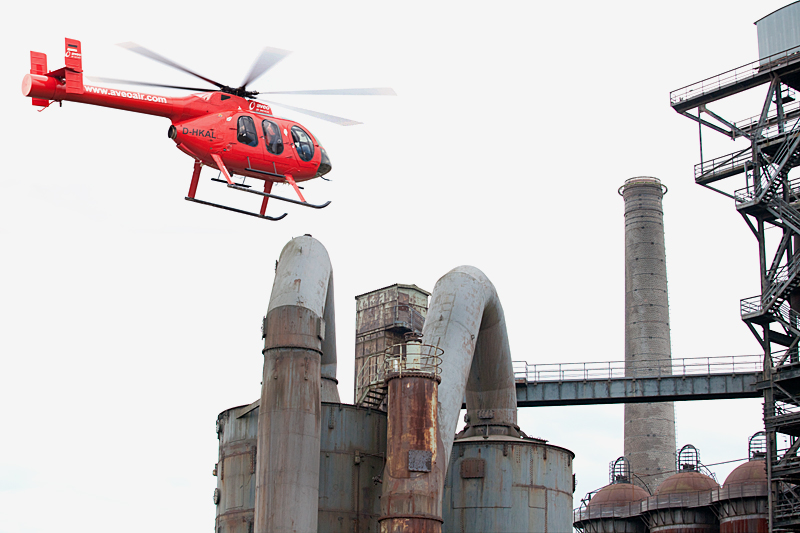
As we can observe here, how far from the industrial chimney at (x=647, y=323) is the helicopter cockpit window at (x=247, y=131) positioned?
108 feet

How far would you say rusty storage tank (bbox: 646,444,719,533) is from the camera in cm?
4425

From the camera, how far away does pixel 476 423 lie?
110 ft

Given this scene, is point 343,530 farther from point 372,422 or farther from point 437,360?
point 437,360

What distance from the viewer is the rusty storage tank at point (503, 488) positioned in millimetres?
30031

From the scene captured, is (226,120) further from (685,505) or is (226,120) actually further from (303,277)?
(685,505)

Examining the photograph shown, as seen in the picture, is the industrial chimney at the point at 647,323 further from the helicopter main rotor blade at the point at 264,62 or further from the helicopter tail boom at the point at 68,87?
the helicopter tail boom at the point at 68,87

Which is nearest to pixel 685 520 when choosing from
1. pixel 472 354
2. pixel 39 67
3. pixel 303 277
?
pixel 472 354

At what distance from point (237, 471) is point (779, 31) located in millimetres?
32173

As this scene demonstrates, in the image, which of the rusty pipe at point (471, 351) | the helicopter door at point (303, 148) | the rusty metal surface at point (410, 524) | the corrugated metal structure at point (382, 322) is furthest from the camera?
the corrugated metal structure at point (382, 322)

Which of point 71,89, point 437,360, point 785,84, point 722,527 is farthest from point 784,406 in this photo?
point 71,89

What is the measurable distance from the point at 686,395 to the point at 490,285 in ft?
54.2

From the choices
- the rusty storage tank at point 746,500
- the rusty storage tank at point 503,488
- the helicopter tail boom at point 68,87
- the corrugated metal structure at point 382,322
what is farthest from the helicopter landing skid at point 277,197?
the rusty storage tank at point 746,500

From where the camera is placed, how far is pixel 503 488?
99.1 feet

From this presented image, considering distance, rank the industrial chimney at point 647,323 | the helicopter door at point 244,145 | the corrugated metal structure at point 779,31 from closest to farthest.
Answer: the helicopter door at point 244,145, the corrugated metal structure at point 779,31, the industrial chimney at point 647,323
